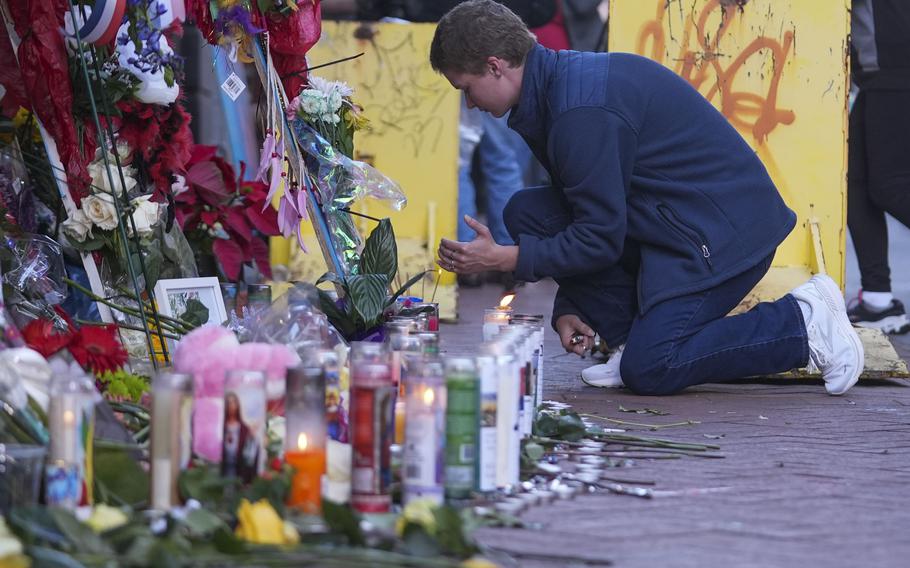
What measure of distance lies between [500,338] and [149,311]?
4.48 feet

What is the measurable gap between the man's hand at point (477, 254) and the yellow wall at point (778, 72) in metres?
1.79

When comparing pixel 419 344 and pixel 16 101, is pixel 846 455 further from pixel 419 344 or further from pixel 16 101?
pixel 16 101

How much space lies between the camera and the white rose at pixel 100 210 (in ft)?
12.0

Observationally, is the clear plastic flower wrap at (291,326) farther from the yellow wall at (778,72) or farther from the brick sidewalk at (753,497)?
the yellow wall at (778,72)

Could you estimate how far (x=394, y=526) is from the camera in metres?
2.13

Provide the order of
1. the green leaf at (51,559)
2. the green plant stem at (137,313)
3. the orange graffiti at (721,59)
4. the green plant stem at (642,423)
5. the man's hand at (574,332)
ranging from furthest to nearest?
the orange graffiti at (721,59) → the man's hand at (574,332) → the green plant stem at (137,313) → the green plant stem at (642,423) → the green leaf at (51,559)

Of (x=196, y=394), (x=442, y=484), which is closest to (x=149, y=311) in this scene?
(x=196, y=394)

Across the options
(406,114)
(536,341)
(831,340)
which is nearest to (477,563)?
(536,341)

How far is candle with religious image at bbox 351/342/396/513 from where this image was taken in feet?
7.40

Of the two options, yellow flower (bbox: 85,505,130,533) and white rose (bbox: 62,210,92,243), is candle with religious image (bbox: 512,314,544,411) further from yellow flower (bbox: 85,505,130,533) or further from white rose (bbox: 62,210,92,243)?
yellow flower (bbox: 85,505,130,533)

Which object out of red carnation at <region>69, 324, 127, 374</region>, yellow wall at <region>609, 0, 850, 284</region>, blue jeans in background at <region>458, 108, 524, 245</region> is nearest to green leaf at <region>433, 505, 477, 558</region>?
red carnation at <region>69, 324, 127, 374</region>

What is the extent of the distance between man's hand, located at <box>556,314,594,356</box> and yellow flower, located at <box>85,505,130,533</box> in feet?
7.83

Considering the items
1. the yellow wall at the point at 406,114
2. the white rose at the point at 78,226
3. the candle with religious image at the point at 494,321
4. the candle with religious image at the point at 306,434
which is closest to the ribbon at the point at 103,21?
the white rose at the point at 78,226

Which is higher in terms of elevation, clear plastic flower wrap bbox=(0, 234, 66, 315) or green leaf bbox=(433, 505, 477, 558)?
clear plastic flower wrap bbox=(0, 234, 66, 315)
